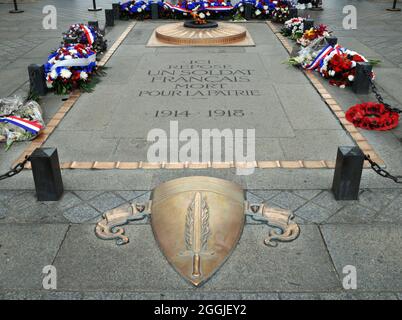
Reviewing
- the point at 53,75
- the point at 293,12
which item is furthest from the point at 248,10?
the point at 53,75

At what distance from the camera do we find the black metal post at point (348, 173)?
413cm

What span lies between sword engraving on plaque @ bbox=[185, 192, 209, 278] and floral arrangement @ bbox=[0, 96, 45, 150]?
277cm

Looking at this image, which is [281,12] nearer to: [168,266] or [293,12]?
[293,12]

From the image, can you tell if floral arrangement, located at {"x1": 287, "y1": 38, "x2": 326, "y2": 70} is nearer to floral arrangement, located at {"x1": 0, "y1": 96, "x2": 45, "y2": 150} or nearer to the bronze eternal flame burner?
the bronze eternal flame burner

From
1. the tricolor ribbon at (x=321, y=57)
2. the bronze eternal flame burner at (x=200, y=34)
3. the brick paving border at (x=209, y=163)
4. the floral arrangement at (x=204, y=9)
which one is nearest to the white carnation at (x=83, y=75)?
the brick paving border at (x=209, y=163)

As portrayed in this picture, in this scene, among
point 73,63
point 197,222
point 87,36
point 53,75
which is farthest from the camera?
point 87,36

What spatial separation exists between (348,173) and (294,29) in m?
7.29

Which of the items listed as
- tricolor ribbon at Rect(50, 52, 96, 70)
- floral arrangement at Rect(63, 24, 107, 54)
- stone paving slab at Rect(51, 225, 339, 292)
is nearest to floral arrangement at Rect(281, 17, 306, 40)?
floral arrangement at Rect(63, 24, 107, 54)

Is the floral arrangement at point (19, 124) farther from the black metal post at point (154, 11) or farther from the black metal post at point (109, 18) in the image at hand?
the black metal post at point (154, 11)

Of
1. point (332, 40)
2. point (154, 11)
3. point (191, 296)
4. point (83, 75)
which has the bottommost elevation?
point (191, 296)

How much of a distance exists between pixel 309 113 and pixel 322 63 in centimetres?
213

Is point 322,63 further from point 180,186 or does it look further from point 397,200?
point 180,186

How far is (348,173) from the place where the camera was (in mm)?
4203

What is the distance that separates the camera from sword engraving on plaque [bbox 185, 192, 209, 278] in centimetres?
346
